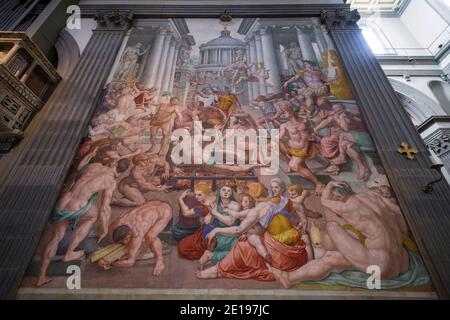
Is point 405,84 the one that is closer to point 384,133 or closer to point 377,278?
point 384,133

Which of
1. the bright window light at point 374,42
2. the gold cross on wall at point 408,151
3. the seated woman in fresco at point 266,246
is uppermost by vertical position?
the bright window light at point 374,42

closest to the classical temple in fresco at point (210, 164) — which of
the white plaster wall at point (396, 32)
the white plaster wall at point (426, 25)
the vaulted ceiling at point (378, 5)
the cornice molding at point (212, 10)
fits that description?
the cornice molding at point (212, 10)

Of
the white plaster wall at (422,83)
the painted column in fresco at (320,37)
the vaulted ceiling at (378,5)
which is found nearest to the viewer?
the painted column in fresco at (320,37)

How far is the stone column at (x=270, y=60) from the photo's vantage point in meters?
5.88

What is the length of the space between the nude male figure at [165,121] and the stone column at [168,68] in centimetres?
47

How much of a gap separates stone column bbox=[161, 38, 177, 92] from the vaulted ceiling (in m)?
9.32

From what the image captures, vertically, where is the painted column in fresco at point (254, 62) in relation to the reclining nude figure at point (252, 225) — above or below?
above

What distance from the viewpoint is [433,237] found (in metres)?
3.67

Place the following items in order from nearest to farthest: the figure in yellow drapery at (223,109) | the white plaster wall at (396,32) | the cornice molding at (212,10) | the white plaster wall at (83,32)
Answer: the figure in yellow drapery at (223,109) → the white plaster wall at (83,32) → the cornice molding at (212,10) → the white plaster wall at (396,32)

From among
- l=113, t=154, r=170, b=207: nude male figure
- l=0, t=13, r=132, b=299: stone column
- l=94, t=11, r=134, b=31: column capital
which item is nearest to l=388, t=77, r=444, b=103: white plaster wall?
l=94, t=11, r=134, b=31: column capital

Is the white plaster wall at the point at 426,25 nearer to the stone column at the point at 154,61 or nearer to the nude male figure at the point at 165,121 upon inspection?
the stone column at the point at 154,61

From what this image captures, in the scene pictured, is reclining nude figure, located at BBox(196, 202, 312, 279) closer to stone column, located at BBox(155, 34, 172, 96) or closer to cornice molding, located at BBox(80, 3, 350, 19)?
stone column, located at BBox(155, 34, 172, 96)
